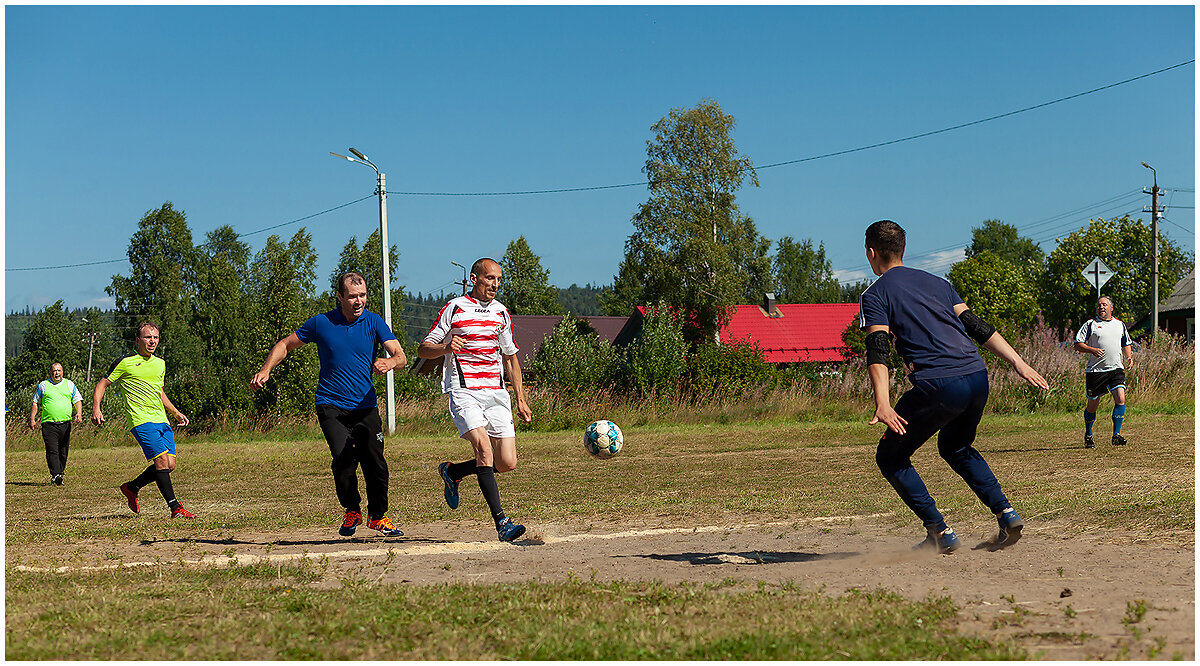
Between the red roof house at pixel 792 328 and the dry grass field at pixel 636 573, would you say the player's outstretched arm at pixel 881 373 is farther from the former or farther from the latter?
the red roof house at pixel 792 328

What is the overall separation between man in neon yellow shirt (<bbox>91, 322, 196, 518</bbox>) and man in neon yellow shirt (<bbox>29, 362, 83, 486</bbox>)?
5.50m

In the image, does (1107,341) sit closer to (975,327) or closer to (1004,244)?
(975,327)

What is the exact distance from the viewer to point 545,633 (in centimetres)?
430

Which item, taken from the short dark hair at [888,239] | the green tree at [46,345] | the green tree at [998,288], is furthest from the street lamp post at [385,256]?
the green tree at [46,345]

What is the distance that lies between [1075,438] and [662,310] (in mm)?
15194

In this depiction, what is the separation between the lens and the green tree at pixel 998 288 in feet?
226

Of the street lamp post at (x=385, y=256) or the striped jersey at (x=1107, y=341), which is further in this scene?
the street lamp post at (x=385, y=256)

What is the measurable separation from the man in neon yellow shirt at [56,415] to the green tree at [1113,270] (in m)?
52.3

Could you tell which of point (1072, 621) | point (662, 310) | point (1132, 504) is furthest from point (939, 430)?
point (662, 310)

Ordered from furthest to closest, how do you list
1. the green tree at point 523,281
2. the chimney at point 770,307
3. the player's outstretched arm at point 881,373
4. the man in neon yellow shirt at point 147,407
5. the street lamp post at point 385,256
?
the green tree at point 523,281 → the chimney at point 770,307 → the street lamp post at point 385,256 → the man in neon yellow shirt at point 147,407 → the player's outstretched arm at point 881,373

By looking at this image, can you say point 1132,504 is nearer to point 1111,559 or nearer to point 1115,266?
point 1111,559

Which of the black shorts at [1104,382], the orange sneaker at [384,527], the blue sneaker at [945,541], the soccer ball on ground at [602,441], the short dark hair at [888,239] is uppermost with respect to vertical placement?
the short dark hair at [888,239]

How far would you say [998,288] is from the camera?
7025 cm

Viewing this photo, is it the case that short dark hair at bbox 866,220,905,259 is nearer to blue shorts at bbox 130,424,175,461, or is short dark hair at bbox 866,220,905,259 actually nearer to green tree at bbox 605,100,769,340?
blue shorts at bbox 130,424,175,461
